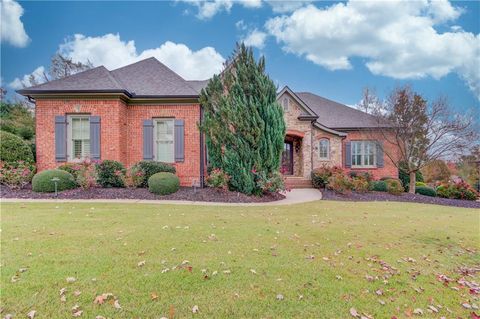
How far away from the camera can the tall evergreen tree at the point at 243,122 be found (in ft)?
32.1

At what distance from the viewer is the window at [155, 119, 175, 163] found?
479 inches

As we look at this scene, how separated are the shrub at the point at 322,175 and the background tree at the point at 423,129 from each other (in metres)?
4.15

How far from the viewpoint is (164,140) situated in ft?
39.9

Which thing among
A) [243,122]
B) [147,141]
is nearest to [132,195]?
[147,141]

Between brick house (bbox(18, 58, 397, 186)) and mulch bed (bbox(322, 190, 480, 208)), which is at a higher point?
brick house (bbox(18, 58, 397, 186))

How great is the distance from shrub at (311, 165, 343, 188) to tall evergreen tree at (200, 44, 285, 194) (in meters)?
4.43

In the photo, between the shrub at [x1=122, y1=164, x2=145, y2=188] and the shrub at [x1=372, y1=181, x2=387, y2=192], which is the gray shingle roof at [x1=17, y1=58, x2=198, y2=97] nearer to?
the shrub at [x1=122, y1=164, x2=145, y2=188]

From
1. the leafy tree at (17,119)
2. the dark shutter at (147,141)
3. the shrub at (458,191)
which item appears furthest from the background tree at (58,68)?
the shrub at (458,191)

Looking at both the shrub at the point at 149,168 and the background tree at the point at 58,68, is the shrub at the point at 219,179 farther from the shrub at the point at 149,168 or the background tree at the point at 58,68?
the background tree at the point at 58,68

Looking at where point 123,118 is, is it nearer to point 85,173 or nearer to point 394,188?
point 85,173

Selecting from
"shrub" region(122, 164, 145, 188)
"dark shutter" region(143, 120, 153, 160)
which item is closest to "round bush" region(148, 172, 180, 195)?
"shrub" region(122, 164, 145, 188)

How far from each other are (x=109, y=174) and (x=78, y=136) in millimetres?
2929

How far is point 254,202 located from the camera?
9.19 m

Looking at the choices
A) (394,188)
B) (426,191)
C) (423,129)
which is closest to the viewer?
(394,188)
